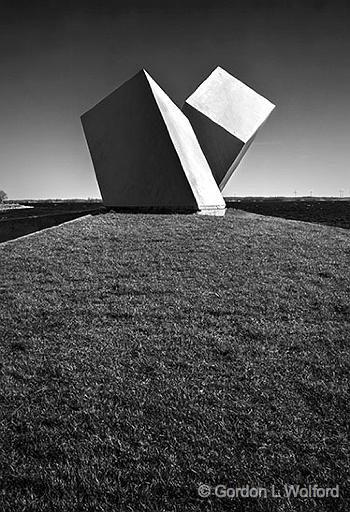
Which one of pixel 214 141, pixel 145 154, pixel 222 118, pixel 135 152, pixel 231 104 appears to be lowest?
pixel 145 154

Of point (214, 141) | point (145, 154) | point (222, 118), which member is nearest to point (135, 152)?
point (145, 154)

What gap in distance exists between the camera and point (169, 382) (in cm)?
497

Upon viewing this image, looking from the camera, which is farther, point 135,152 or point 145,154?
point 135,152

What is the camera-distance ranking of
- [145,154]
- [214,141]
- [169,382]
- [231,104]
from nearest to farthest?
[169,382], [145,154], [214,141], [231,104]

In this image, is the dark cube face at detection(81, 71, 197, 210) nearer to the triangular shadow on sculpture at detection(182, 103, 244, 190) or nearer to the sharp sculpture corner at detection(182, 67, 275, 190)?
the triangular shadow on sculpture at detection(182, 103, 244, 190)

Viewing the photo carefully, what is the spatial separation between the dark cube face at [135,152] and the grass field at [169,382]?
24.2 ft

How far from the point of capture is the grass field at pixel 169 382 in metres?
3.54

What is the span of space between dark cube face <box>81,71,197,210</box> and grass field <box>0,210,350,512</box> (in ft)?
24.2

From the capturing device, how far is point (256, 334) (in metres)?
6.29

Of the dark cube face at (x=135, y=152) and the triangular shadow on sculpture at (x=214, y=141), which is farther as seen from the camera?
the triangular shadow on sculpture at (x=214, y=141)

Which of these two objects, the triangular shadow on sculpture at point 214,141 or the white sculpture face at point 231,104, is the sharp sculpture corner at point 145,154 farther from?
the white sculpture face at point 231,104

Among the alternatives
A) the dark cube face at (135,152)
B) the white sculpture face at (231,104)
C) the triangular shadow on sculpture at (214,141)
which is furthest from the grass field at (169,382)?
the white sculpture face at (231,104)

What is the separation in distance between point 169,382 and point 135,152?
14329mm

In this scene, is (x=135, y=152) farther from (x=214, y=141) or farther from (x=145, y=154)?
(x=214, y=141)
